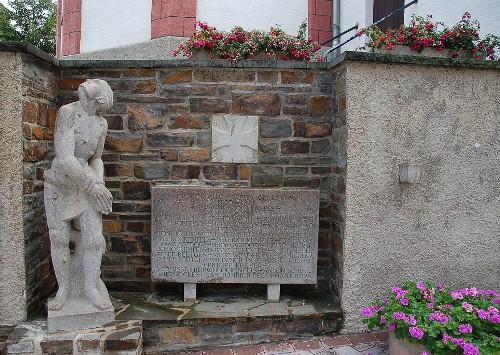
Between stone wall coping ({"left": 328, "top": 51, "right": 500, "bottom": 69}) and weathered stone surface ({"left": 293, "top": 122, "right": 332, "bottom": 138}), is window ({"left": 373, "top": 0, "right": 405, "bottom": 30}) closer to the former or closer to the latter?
stone wall coping ({"left": 328, "top": 51, "right": 500, "bottom": 69})

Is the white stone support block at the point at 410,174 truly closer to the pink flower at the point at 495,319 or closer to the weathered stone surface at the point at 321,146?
the weathered stone surface at the point at 321,146

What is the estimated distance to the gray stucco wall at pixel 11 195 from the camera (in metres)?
3.36

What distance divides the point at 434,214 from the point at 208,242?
190 cm

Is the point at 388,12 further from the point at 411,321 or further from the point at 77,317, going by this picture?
the point at 77,317

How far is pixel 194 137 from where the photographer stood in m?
4.11

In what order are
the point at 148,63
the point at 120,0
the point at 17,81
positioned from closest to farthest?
the point at 17,81, the point at 148,63, the point at 120,0

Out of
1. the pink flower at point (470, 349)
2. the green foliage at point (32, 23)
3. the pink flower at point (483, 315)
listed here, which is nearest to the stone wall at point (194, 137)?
the pink flower at point (483, 315)

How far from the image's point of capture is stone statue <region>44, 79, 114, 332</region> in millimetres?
3156

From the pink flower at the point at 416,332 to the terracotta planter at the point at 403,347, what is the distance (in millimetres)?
129

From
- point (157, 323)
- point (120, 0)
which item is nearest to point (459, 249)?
point (157, 323)

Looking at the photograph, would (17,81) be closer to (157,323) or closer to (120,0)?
(157,323)

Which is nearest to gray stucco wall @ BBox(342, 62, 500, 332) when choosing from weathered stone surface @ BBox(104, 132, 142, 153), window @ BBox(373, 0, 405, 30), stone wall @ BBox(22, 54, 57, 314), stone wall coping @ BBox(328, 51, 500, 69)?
stone wall coping @ BBox(328, 51, 500, 69)

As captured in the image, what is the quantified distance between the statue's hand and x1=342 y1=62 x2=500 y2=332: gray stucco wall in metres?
1.86

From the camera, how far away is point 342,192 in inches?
150
